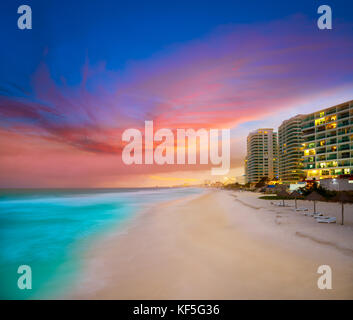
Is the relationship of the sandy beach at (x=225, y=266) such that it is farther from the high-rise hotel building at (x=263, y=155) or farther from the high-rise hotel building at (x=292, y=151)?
the high-rise hotel building at (x=263, y=155)

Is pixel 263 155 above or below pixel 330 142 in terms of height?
above

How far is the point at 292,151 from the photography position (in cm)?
11031

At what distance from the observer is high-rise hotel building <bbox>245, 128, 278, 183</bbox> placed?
154000 millimetres

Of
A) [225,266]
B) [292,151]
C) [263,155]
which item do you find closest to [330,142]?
[292,151]

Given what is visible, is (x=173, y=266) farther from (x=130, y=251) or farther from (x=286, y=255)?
(x=286, y=255)

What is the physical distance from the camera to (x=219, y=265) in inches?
299

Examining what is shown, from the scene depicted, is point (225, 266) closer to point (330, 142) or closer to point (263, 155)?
point (330, 142)

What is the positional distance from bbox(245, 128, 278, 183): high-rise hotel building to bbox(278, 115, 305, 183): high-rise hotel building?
107 ft

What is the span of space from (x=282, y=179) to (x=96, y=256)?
129 meters

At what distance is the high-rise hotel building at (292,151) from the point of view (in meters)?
108

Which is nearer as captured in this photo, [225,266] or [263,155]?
[225,266]

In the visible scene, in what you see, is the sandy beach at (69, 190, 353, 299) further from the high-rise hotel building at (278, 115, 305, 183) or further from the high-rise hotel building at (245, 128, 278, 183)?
the high-rise hotel building at (245, 128, 278, 183)

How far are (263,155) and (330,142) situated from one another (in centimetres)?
9367
